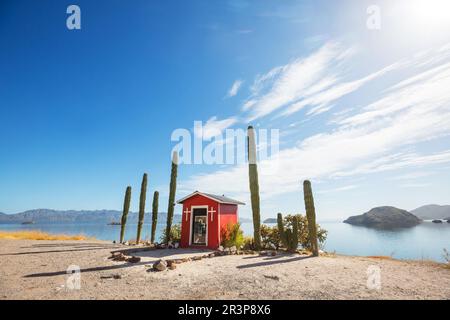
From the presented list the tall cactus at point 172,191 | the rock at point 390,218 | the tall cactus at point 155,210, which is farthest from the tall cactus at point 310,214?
the rock at point 390,218

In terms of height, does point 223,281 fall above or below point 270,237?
below

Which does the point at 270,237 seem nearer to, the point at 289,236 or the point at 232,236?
the point at 289,236

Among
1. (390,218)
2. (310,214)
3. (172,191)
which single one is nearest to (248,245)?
(310,214)

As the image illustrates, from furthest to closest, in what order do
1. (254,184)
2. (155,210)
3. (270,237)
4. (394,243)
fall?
(394,243), (155,210), (270,237), (254,184)

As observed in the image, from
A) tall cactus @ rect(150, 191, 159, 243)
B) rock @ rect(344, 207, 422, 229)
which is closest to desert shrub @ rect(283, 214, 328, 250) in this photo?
tall cactus @ rect(150, 191, 159, 243)

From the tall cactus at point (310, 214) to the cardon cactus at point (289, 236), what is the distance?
2.95 ft

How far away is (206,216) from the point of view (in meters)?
16.1

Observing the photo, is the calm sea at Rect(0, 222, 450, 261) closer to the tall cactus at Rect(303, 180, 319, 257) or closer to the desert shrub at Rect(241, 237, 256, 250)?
the tall cactus at Rect(303, 180, 319, 257)

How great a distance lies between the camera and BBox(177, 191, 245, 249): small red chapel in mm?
15484

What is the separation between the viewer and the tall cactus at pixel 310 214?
13.2 m

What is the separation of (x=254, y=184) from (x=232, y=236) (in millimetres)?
3542

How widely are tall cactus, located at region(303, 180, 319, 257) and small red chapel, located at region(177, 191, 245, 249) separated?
5.29 m

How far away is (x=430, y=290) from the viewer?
668 centimetres

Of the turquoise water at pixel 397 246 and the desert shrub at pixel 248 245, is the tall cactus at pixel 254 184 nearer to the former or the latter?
the desert shrub at pixel 248 245
